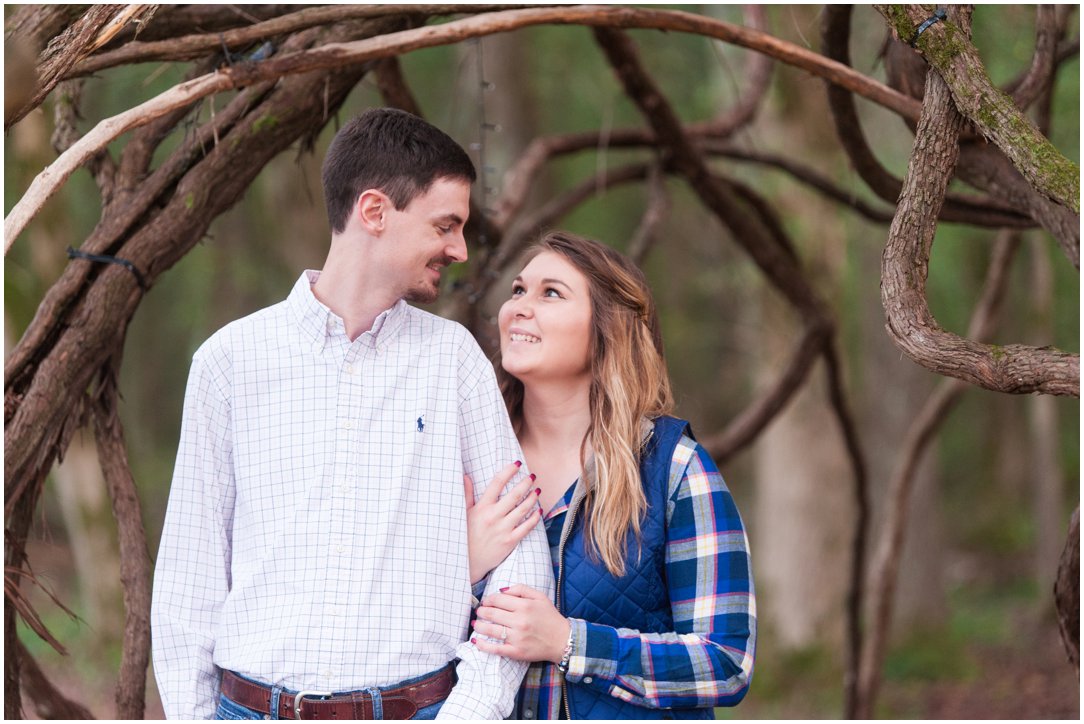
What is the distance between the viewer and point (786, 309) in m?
7.76

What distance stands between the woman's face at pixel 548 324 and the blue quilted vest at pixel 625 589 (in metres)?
0.28

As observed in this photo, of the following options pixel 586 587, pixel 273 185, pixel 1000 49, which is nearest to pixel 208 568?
pixel 586 587

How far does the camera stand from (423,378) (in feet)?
7.06

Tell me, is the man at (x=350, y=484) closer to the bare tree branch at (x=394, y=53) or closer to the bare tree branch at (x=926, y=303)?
the bare tree branch at (x=394, y=53)

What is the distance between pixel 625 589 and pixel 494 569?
Result: 0.87 ft

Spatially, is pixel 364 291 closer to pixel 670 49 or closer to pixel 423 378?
pixel 423 378

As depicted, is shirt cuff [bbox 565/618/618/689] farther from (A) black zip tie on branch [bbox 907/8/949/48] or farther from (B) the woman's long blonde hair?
(A) black zip tie on branch [bbox 907/8/949/48]

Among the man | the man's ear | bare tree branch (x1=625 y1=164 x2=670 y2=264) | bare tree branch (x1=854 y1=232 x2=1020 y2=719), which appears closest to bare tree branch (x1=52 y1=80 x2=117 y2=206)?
the man

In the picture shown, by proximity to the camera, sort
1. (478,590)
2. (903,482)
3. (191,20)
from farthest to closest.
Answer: (903,482)
(191,20)
(478,590)

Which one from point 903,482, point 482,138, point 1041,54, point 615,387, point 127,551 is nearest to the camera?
point 615,387

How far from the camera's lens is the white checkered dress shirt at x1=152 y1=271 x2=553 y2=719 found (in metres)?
2.00

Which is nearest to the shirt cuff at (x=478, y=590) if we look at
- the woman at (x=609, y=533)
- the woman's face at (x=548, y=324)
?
the woman at (x=609, y=533)

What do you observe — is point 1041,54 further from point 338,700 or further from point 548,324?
point 338,700

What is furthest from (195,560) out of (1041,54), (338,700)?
(1041,54)
